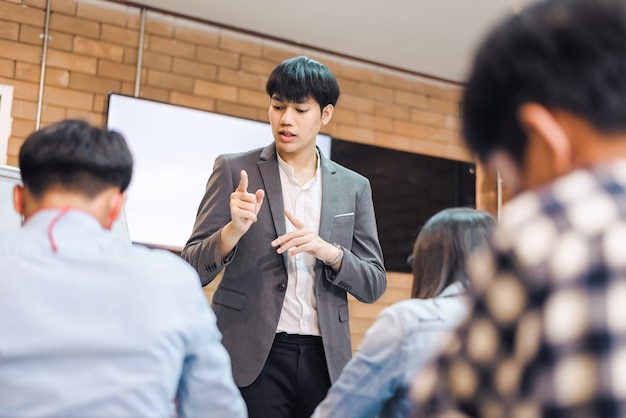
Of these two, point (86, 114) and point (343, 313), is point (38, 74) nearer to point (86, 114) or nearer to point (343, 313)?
point (86, 114)

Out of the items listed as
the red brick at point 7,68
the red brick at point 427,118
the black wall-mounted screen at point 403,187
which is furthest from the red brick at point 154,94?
the red brick at point 427,118

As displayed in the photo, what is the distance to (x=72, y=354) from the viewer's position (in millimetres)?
1114

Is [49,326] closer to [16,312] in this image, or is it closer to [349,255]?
[16,312]

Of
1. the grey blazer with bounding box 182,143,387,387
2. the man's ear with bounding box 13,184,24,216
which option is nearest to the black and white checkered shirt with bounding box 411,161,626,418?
the man's ear with bounding box 13,184,24,216

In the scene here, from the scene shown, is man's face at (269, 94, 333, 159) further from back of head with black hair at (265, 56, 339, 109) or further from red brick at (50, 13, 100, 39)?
red brick at (50, 13, 100, 39)

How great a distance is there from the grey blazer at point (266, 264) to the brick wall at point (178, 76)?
6.77 feet

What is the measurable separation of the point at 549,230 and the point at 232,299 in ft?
5.50

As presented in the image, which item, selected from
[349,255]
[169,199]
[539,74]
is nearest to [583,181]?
[539,74]

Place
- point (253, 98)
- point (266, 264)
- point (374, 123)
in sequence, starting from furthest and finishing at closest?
point (374, 123)
point (253, 98)
point (266, 264)

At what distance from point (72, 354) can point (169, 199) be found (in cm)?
333

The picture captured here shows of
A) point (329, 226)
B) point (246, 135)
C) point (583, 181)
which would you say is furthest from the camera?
point (246, 135)

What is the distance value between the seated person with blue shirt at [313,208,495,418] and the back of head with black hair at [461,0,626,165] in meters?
0.80

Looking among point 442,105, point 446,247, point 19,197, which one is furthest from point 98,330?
point 442,105

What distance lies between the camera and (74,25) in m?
4.44
